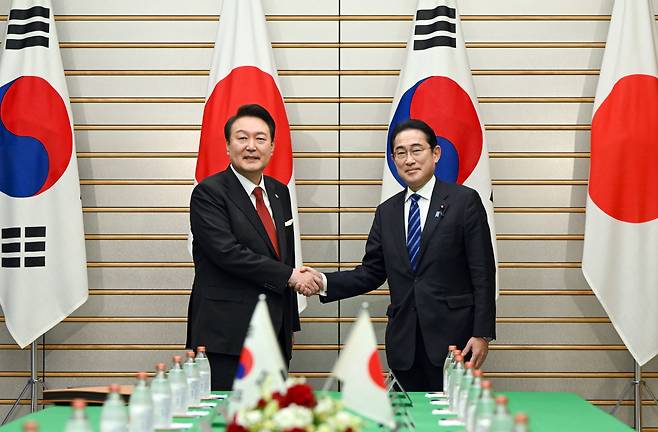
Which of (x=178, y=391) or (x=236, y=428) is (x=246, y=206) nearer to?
(x=178, y=391)

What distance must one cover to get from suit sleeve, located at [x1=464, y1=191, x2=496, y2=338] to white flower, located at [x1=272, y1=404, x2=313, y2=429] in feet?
7.45

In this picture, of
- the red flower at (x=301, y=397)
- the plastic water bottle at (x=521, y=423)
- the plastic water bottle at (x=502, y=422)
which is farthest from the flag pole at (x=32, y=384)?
the plastic water bottle at (x=521, y=423)

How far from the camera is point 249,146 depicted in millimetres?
4262

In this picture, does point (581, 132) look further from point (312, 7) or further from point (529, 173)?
point (312, 7)

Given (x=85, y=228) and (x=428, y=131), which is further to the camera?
(x=85, y=228)

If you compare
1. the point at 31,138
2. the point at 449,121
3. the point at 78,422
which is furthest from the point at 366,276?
the point at 78,422

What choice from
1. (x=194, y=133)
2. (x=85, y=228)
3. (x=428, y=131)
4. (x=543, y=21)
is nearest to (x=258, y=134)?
(x=428, y=131)

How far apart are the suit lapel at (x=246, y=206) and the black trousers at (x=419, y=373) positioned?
82cm

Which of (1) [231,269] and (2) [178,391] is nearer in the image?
(2) [178,391]

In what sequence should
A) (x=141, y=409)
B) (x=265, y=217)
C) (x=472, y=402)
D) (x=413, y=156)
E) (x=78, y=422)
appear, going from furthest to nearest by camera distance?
(x=265, y=217)
(x=413, y=156)
(x=472, y=402)
(x=141, y=409)
(x=78, y=422)

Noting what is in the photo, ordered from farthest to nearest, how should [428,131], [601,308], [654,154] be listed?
1. [601,308]
2. [654,154]
3. [428,131]

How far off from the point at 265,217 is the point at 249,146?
0.37m

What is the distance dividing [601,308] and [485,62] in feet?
5.56

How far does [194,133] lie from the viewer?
5566mm
